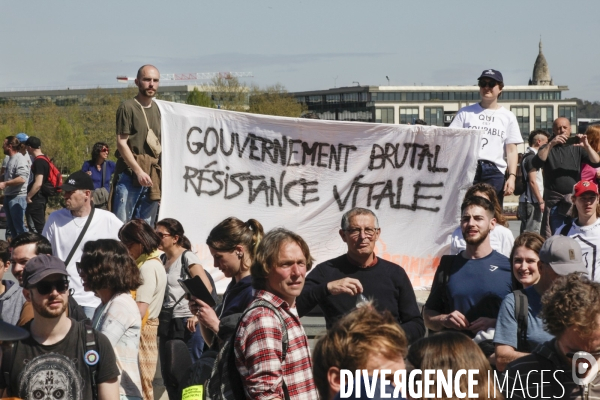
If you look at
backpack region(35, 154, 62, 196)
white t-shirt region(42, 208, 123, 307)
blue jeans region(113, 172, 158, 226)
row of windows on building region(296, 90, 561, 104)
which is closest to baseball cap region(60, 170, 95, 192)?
white t-shirt region(42, 208, 123, 307)

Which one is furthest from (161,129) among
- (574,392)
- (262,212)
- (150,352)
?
(574,392)

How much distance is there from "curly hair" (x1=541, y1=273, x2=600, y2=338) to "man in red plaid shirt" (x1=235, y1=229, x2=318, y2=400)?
106cm

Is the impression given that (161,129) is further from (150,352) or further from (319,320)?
(150,352)

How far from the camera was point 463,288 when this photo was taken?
5.35m

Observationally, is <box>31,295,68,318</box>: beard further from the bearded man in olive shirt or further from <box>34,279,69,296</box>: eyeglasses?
the bearded man in olive shirt

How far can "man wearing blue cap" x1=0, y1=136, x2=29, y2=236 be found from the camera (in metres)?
12.8

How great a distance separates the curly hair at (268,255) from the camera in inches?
161

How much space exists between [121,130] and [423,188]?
291cm

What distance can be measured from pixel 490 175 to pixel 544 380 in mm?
4843

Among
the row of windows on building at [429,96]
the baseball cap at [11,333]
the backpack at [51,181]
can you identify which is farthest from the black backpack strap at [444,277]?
the row of windows on building at [429,96]

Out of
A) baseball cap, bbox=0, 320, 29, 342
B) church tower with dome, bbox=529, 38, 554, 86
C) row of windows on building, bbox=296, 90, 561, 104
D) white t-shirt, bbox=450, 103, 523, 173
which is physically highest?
church tower with dome, bbox=529, 38, 554, 86

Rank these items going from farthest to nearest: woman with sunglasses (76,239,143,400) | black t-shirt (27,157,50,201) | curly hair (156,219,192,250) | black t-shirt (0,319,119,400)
A: black t-shirt (27,157,50,201) < curly hair (156,219,192,250) < woman with sunglasses (76,239,143,400) < black t-shirt (0,319,119,400)

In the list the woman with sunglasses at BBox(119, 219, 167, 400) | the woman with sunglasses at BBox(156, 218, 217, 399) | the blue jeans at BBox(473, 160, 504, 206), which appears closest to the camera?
the woman with sunglasses at BBox(119, 219, 167, 400)

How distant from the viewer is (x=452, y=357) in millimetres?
3074
